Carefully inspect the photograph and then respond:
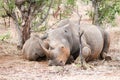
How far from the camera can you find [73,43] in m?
12.3

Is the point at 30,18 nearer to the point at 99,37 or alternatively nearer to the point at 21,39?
the point at 21,39

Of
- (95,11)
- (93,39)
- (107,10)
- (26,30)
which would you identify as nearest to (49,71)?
(93,39)

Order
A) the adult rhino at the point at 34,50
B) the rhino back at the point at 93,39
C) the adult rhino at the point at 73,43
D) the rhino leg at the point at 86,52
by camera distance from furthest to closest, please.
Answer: the rhino back at the point at 93,39 < the adult rhino at the point at 34,50 < the rhino leg at the point at 86,52 < the adult rhino at the point at 73,43

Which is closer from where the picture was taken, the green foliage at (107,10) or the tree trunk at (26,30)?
the tree trunk at (26,30)

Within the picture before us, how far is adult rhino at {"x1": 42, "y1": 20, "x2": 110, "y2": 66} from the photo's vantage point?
11523mm

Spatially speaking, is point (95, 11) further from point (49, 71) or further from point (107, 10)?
point (49, 71)

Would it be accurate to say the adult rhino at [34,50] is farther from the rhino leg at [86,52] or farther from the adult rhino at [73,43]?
the rhino leg at [86,52]

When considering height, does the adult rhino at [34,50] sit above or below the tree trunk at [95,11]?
below

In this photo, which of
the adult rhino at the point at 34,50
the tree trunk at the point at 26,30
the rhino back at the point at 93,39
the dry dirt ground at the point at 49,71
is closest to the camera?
the dry dirt ground at the point at 49,71

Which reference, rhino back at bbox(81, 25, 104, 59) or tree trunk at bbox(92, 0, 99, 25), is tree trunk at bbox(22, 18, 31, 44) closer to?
rhino back at bbox(81, 25, 104, 59)

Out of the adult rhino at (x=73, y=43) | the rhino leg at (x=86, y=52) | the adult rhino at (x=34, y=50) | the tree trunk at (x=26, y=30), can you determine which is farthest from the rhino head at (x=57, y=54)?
the tree trunk at (x=26, y=30)

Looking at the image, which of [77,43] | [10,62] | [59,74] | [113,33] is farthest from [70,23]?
[113,33]

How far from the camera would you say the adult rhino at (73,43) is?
11.5 metres

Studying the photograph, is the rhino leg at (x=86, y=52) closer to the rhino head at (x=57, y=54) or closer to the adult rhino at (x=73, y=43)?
the adult rhino at (x=73, y=43)
